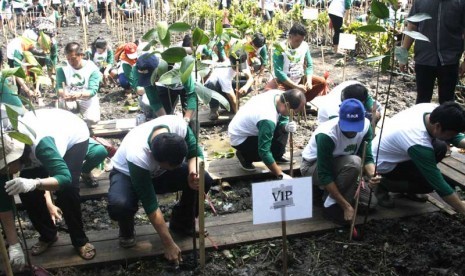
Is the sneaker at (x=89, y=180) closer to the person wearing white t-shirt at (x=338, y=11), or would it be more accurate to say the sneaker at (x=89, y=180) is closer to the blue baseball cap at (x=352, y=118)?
the blue baseball cap at (x=352, y=118)

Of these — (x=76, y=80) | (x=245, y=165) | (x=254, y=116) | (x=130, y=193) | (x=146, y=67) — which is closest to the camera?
(x=130, y=193)

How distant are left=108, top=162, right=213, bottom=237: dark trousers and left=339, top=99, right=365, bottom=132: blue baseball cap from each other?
1.08 metres

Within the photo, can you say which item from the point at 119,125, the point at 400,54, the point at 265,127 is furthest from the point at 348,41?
the point at 400,54

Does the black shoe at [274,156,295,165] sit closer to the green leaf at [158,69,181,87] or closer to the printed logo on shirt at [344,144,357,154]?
the printed logo on shirt at [344,144,357,154]

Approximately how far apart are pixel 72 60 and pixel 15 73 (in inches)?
125

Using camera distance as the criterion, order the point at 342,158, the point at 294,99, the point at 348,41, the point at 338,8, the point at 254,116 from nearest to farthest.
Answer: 1. the point at 342,158
2. the point at 294,99
3. the point at 254,116
4. the point at 348,41
5. the point at 338,8

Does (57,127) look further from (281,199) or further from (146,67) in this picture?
(146,67)

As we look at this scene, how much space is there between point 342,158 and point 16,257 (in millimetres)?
2402

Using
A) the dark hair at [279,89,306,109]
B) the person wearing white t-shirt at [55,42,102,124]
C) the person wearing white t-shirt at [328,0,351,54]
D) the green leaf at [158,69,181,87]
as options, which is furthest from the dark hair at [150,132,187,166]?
the person wearing white t-shirt at [328,0,351,54]

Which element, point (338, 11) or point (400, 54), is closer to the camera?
point (400, 54)

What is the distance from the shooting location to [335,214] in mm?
3516

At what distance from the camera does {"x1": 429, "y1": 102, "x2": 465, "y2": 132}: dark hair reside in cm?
306

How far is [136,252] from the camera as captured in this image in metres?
3.12

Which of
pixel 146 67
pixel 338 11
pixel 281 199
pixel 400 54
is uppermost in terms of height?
pixel 338 11
